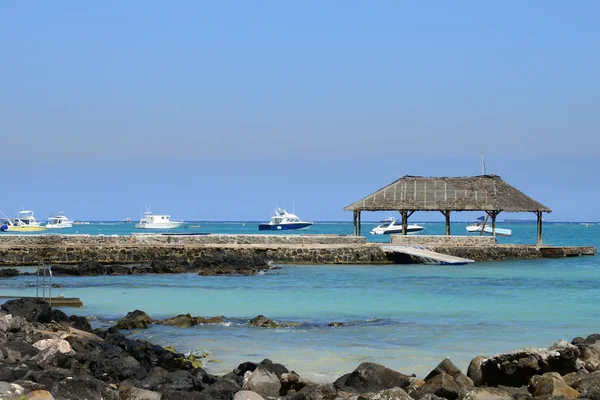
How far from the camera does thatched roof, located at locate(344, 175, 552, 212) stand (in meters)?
38.9

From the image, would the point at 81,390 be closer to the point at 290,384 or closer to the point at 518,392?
the point at 290,384

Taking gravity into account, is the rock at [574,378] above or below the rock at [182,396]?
above

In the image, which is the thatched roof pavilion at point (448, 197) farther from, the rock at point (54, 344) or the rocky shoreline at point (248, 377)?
the rock at point (54, 344)

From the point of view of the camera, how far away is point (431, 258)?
34.8 m

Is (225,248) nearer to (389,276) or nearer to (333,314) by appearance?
(389,276)

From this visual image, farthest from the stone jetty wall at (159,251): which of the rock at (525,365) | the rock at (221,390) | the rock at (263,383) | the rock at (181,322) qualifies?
the rock at (525,365)

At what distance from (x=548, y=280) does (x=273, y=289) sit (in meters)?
9.62

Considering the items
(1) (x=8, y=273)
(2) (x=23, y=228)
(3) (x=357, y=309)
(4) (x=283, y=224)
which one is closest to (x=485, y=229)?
(4) (x=283, y=224)

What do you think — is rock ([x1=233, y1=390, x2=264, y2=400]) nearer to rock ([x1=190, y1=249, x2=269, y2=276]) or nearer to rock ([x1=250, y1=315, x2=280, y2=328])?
rock ([x1=250, y1=315, x2=280, y2=328])

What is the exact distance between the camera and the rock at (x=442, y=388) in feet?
26.8

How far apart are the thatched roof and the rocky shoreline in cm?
2744

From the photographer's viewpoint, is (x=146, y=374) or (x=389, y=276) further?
(x=389, y=276)

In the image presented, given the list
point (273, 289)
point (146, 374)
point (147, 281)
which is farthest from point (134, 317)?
point (147, 281)

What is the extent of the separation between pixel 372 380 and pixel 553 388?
192 centimetres
